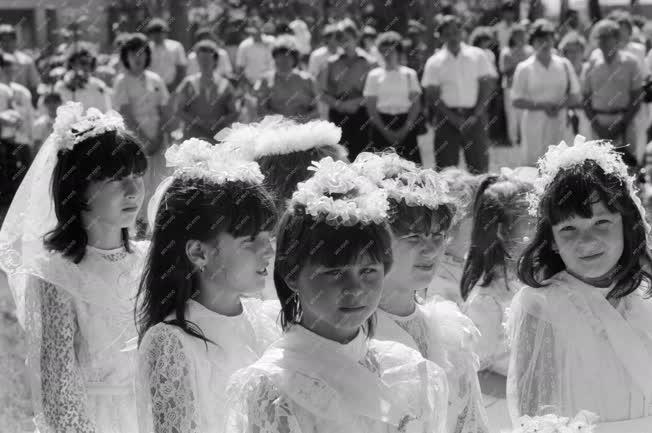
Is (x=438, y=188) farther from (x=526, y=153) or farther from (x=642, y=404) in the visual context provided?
(x=526, y=153)

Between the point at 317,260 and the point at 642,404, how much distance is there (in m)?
1.38

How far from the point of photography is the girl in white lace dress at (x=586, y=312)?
345cm

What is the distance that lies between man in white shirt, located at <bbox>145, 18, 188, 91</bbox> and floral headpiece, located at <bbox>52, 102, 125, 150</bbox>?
854 centimetres

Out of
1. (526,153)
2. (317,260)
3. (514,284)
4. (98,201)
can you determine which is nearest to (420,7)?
(526,153)

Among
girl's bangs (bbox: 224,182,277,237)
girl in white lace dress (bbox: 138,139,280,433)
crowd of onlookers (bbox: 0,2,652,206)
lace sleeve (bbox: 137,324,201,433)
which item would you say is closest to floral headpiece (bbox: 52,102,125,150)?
girl in white lace dress (bbox: 138,139,280,433)

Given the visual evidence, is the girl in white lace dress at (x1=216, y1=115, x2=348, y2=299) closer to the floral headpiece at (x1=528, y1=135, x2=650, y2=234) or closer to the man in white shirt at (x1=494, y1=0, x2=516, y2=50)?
the floral headpiece at (x1=528, y1=135, x2=650, y2=234)

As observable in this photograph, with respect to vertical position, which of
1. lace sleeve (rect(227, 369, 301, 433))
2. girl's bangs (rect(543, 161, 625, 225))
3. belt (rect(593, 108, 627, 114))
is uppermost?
girl's bangs (rect(543, 161, 625, 225))

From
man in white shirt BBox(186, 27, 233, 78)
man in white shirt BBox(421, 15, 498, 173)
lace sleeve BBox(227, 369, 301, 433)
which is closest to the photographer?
lace sleeve BBox(227, 369, 301, 433)

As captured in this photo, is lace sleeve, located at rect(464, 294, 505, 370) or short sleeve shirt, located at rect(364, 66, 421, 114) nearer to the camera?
lace sleeve, located at rect(464, 294, 505, 370)

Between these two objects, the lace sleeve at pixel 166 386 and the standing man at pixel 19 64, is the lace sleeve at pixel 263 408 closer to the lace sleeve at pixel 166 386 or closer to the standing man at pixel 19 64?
the lace sleeve at pixel 166 386

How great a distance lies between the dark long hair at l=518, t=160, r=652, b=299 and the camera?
3.48 m

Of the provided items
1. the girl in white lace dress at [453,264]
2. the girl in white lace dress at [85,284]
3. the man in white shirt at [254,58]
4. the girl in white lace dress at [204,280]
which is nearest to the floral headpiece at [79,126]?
the girl in white lace dress at [85,284]

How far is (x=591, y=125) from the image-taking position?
36.2 ft

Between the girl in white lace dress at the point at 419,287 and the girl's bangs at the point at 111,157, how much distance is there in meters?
0.90
